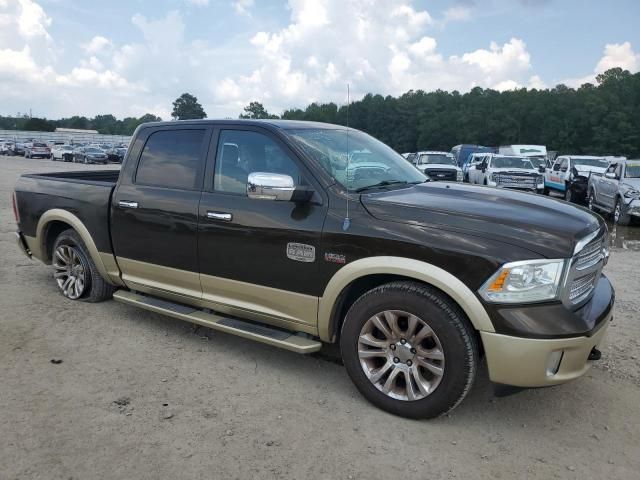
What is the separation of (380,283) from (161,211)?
6.52ft

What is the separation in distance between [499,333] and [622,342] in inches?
92.1

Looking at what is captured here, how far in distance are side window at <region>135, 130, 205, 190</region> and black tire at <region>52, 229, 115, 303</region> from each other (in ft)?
3.70

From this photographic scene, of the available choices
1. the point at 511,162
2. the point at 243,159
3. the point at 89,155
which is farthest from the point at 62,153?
the point at 243,159

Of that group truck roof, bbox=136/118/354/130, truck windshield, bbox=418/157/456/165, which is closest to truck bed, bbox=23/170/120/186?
truck roof, bbox=136/118/354/130

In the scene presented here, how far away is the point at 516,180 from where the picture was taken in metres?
19.0

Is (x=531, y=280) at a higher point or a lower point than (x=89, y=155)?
higher

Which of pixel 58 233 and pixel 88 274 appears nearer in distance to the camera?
pixel 88 274

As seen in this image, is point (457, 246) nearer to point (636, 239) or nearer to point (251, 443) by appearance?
point (251, 443)

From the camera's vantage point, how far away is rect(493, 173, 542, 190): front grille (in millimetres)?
18984

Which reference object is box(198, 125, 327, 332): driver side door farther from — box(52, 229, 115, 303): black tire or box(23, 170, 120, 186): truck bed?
box(23, 170, 120, 186): truck bed

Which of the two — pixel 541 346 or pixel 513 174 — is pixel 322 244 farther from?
pixel 513 174

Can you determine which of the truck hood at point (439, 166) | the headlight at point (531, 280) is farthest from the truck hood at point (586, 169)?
the headlight at point (531, 280)

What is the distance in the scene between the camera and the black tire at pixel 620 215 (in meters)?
12.7

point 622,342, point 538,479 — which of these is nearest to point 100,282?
point 538,479
